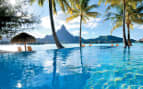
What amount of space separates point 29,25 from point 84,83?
1050 cm

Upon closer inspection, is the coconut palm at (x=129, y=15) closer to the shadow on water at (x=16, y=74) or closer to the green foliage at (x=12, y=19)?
the green foliage at (x=12, y=19)

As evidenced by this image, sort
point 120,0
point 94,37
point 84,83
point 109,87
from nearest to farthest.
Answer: point 109,87 < point 84,83 < point 120,0 < point 94,37

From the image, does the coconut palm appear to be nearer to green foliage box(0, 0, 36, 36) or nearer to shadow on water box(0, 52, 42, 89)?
green foliage box(0, 0, 36, 36)

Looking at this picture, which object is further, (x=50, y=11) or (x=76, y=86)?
(x=50, y=11)

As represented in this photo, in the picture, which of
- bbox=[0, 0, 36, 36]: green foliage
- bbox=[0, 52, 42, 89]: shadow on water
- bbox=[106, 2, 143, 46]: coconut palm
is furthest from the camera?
bbox=[106, 2, 143, 46]: coconut palm

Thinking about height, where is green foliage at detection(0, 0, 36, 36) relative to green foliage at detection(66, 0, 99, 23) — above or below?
below

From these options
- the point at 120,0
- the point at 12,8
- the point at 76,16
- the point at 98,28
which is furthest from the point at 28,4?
the point at 98,28

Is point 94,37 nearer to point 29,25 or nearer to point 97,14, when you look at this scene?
point 97,14

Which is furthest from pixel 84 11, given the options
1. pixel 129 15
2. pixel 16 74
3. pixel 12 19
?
pixel 16 74

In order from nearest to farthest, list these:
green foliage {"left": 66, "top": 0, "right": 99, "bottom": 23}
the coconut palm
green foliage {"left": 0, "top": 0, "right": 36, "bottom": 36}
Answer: green foliage {"left": 0, "top": 0, "right": 36, "bottom": 36} < the coconut palm < green foliage {"left": 66, "top": 0, "right": 99, "bottom": 23}

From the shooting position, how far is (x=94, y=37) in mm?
40500

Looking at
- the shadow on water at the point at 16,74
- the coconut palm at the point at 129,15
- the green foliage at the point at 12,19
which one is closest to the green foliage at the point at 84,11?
the coconut palm at the point at 129,15

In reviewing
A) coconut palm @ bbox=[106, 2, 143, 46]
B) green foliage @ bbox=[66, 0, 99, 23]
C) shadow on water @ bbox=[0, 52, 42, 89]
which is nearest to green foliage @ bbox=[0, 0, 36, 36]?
shadow on water @ bbox=[0, 52, 42, 89]

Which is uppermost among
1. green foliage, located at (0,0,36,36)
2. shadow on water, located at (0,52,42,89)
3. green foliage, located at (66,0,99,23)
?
green foliage, located at (66,0,99,23)
